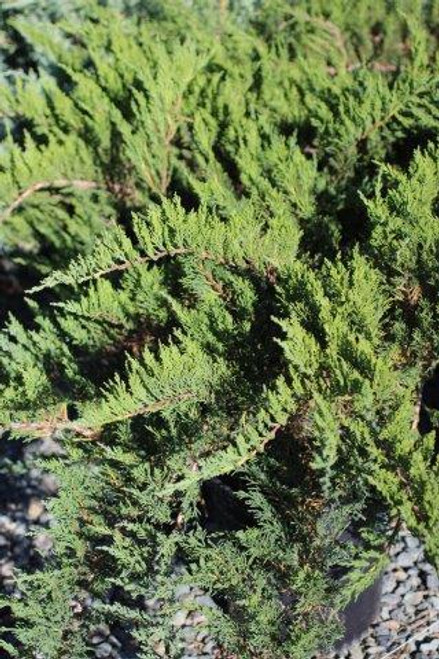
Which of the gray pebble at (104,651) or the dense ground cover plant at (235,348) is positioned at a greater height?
the dense ground cover plant at (235,348)

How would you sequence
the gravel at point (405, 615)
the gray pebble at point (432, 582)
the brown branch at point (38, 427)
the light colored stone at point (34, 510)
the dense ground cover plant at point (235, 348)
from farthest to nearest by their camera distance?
the light colored stone at point (34, 510) < the gray pebble at point (432, 582) < the gravel at point (405, 615) < the brown branch at point (38, 427) < the dense ground cover plant at point (235, 348)

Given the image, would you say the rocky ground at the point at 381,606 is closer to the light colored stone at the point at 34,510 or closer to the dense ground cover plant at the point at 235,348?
the light colored stone at the point at 34,510

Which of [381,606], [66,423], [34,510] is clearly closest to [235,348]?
[66,423]

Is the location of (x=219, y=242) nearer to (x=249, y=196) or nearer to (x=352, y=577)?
(x=249, y=196)

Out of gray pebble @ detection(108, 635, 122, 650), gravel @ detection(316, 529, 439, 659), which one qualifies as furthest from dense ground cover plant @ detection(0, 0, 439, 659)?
gravel @ detection(316, 529, 439, 659)

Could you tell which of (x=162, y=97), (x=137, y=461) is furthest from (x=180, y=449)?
(x=162, y=97)

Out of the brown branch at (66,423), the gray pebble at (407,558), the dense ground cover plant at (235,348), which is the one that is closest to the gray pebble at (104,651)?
the dense ground cover plant at (235,348)

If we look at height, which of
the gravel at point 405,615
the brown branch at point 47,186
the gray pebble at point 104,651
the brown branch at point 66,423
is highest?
the brown branch at point 47,186
